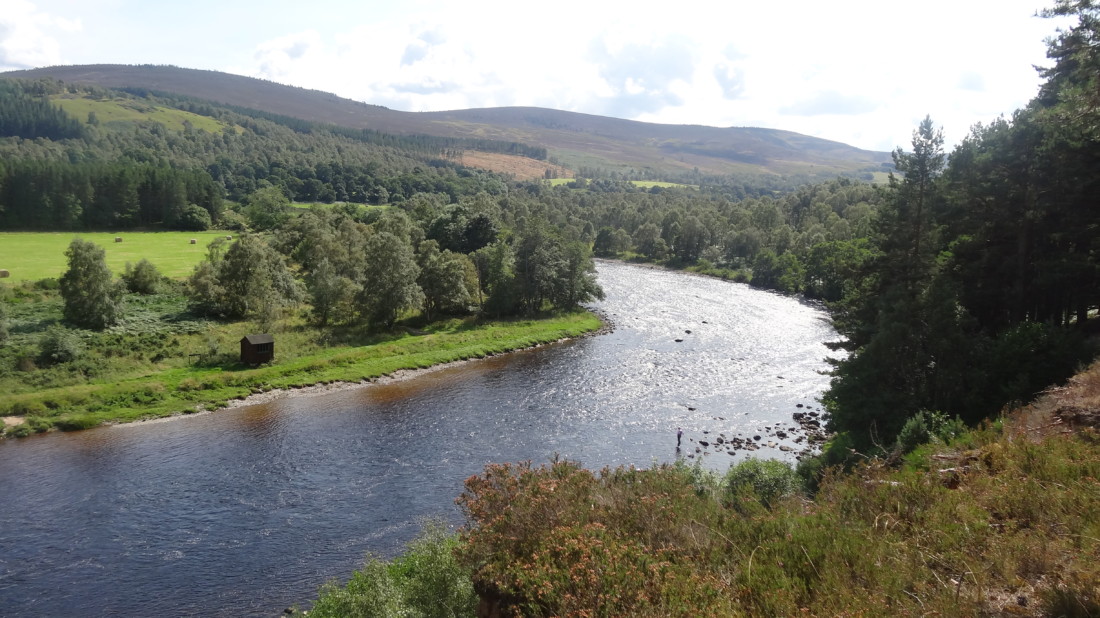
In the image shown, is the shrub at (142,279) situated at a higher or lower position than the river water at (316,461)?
higher

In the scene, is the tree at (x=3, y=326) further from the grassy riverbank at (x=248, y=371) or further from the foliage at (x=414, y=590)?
the foliage at (x=414, y=590)

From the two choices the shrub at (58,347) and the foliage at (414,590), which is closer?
the foliage at (414,590)

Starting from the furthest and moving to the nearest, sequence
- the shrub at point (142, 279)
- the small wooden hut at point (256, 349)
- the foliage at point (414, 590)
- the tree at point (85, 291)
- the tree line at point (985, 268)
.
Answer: the shrub at point (142, 279) < the tree at point (85, 291) < the small wooden hut at point (256, 349) < the tree line at point (985, 268) < the foliage at point (414, 590)

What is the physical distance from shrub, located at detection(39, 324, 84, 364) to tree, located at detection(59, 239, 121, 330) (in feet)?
14.2

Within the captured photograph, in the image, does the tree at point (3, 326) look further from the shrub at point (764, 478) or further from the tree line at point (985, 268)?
the tree line at point (985, 268)

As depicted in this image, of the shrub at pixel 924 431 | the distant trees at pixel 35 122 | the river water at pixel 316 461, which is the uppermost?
the distant trees at pixel 35 122

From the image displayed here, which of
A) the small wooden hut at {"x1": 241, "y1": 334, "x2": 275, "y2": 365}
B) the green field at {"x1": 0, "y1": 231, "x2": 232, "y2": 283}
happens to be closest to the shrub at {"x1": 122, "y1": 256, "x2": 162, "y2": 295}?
the green field at {"x1": 0, "y1": 231, "x2": 232, "y2": 283}

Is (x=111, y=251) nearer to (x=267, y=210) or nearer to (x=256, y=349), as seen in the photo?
(x=267, y=210)

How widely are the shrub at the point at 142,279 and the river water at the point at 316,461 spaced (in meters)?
29.6

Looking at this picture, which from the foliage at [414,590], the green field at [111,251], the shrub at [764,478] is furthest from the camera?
the green field at [111,251]

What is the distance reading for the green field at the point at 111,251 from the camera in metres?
65.0

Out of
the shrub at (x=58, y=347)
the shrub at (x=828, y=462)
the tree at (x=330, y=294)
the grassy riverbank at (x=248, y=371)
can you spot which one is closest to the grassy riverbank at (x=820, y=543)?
the shrub at (x=828, y=462)

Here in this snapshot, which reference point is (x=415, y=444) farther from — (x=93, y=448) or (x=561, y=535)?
(x=561, y=535)

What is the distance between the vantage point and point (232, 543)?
23703 mm
